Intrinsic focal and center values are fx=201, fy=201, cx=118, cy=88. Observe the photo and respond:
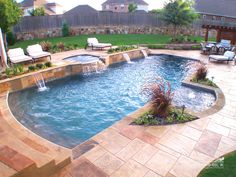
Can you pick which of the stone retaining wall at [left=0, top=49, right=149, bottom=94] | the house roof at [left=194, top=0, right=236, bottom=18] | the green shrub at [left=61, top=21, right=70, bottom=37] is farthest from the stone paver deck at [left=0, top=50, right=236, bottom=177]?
the house roof at [left=194, top=0, right=236, bottom=18]

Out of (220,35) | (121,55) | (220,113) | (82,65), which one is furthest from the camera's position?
(220,35)

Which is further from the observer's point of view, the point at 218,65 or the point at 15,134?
the point at 218,65

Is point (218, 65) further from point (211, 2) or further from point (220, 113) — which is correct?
point (211, 2)

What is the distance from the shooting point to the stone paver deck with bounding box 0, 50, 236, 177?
3408mm

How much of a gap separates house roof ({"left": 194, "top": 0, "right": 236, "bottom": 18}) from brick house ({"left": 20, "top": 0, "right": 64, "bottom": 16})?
26.4 meters

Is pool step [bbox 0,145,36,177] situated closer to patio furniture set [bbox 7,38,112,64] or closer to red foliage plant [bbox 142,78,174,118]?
red foliage plant [bbox 142,78,174,118]

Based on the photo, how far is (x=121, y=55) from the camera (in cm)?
1115

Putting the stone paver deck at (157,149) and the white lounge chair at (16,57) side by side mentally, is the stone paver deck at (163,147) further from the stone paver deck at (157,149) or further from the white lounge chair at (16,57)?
the white lounge chair at (16,57)

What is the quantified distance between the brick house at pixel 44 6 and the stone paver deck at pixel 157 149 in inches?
1461

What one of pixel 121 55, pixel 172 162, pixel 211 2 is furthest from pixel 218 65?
pixel 211 2

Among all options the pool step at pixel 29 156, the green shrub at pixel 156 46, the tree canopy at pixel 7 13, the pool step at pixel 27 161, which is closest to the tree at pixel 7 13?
the tree canopy at pixel 7 13

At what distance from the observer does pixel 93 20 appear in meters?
18.8

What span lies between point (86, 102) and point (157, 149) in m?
3.24

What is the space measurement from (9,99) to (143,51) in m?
8.03
